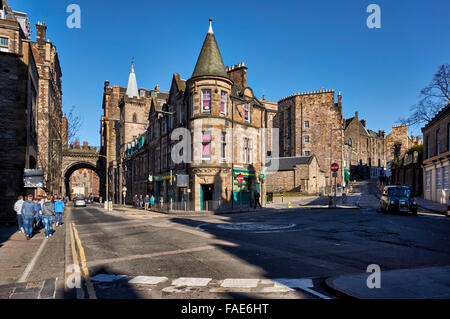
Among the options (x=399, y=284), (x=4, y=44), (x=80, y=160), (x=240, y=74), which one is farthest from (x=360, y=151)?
(x=399, y=284)

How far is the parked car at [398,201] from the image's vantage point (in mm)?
22234

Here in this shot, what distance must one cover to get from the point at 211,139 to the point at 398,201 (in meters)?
16.5

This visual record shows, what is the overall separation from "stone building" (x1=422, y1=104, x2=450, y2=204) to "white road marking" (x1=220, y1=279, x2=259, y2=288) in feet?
102

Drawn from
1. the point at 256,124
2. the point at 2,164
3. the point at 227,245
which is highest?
the point at 256,124

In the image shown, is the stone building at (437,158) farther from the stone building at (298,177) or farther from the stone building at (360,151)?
the stone building at (360,151)

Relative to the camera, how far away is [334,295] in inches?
225

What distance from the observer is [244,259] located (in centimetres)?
878

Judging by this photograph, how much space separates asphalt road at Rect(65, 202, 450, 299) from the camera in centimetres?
622

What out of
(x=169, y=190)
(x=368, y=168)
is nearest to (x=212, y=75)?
(x=169, y=190)

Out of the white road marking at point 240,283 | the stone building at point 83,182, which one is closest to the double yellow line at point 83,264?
the white road marking at point 240,283

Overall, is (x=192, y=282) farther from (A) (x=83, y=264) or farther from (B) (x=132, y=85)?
(B) (x=132, y=85)

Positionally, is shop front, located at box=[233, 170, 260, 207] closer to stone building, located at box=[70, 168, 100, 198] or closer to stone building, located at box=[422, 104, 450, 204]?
stone building, located at box=[422, 104, 450, 204]
